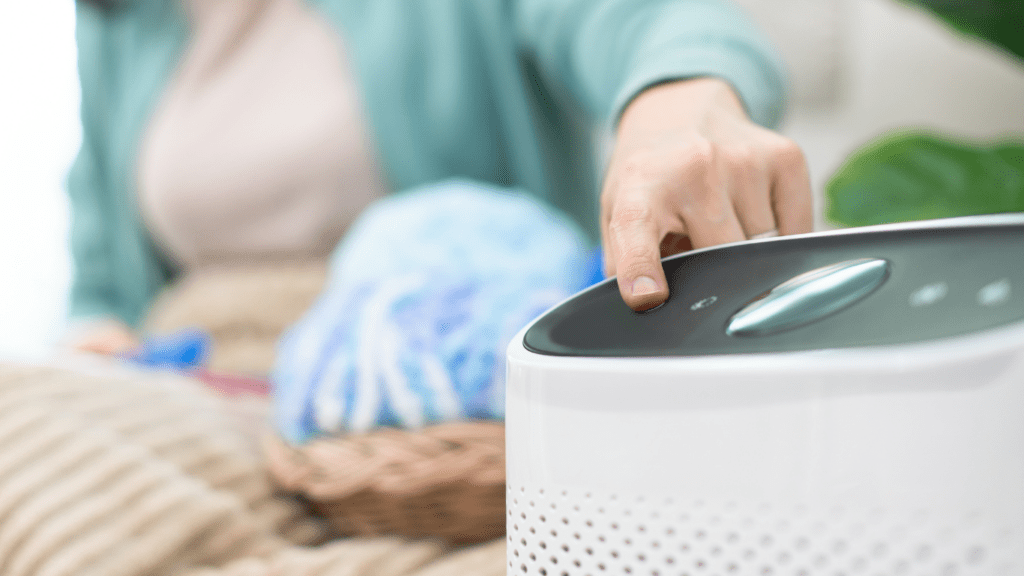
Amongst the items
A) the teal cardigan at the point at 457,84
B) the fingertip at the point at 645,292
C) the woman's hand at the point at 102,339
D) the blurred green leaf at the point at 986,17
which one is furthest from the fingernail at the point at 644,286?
the woman's hand at the point at 102,339

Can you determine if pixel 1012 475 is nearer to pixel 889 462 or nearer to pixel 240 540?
pixel 889 462

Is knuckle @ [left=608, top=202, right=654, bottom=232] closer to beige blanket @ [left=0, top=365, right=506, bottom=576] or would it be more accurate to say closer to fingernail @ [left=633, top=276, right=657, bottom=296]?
fingernail @ [left=633, top=276, right=657, bottom=296]

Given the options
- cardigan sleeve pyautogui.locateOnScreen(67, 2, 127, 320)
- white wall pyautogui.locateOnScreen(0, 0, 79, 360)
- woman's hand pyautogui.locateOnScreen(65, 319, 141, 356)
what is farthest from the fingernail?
white wall pyautogui.locateOnScreen(0, 0, 79, 360)

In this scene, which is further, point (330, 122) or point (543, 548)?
point (330, 122)

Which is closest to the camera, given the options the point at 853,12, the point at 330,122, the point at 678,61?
the point at 678,61

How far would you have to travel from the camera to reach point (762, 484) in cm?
16

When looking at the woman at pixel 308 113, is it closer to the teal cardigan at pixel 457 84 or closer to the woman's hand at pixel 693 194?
the teal cardigan at pixel 457 84

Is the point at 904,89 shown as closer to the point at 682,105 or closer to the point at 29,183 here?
the point at 682,105

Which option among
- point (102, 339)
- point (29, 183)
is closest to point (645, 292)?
point (102, 339)

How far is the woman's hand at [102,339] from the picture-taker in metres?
0.71

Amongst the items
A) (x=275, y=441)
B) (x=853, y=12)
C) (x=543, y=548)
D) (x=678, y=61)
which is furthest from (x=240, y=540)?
(x=853, y=12)

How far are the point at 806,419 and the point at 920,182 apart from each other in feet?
1.57

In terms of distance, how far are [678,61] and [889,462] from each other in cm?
21

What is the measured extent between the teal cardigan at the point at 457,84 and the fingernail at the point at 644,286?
0.14 metres
